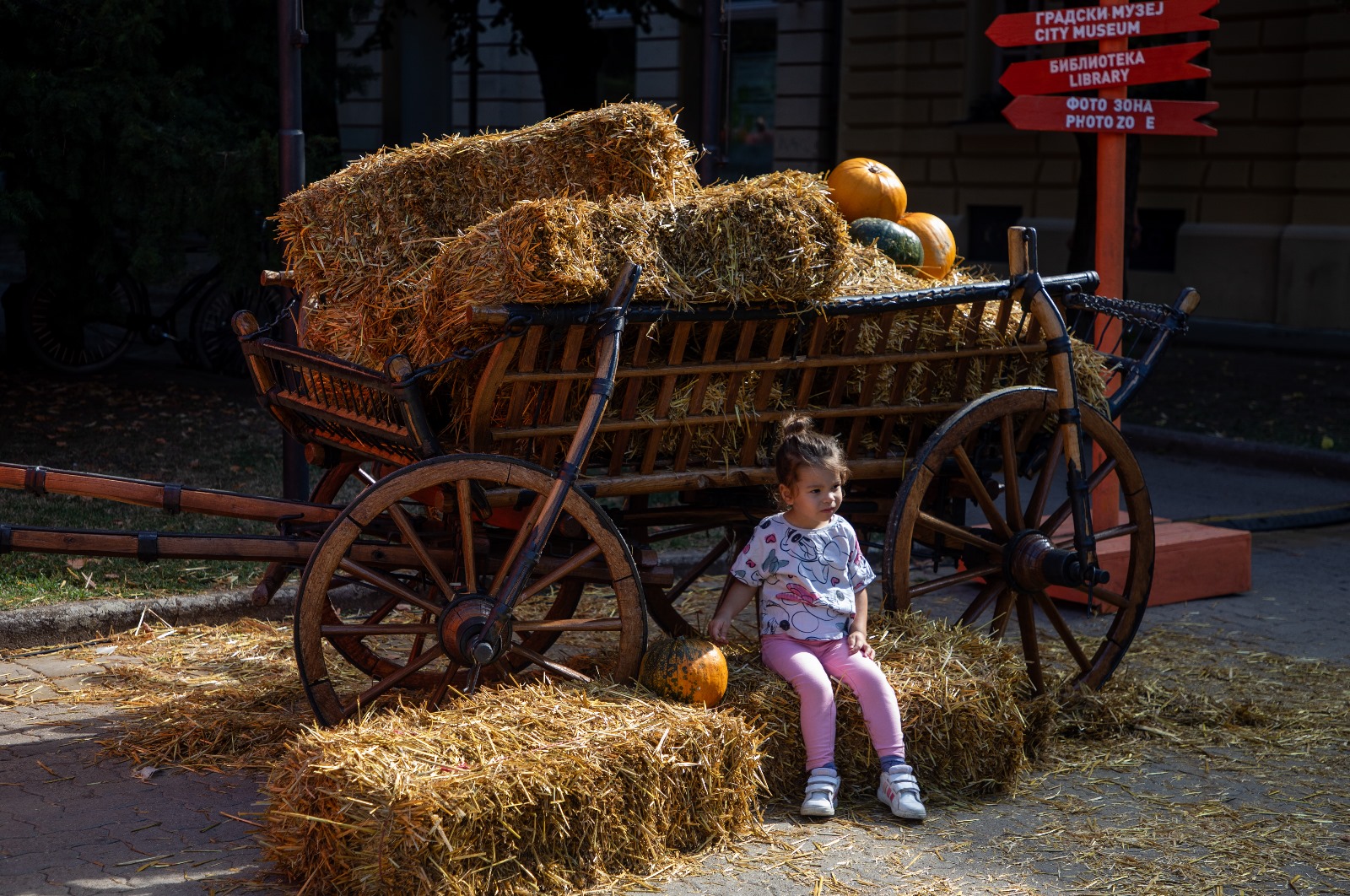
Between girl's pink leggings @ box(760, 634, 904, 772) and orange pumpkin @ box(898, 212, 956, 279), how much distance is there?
A: 74.1 inches

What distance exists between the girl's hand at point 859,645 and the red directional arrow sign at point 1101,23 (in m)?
2.99

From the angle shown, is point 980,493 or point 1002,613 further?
point 1002,613

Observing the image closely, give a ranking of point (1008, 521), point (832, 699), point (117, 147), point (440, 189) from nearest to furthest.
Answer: point (832, 699)
point (440, 189)
point (1008, 521)
point (117, 147)

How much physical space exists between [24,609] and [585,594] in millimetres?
2229

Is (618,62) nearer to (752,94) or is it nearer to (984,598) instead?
(752,94)

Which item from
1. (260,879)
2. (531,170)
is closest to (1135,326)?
(531,170)

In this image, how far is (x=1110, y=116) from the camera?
20.8 ft

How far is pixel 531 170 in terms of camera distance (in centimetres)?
481

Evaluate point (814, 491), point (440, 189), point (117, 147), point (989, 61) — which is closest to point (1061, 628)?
point (814, 491)

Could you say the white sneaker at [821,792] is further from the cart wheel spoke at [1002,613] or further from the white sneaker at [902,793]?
the cart wheel spoke at [1002,613]

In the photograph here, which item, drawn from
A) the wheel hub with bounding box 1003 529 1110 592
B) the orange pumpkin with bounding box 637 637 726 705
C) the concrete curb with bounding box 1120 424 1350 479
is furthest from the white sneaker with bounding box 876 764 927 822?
the concrete curb with bounding box 1120 424 1350 479

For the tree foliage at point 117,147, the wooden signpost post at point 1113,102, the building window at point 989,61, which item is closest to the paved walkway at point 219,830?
the wooden signpost post at point 1113,102

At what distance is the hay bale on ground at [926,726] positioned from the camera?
→ 4082 millimetres

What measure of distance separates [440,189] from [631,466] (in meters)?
1.12
